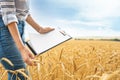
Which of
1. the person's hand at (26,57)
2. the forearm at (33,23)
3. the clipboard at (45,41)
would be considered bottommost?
the person's hand at (26,57)

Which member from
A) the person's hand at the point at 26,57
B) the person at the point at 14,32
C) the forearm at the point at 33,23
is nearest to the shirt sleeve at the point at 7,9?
the person at the point at 14,32

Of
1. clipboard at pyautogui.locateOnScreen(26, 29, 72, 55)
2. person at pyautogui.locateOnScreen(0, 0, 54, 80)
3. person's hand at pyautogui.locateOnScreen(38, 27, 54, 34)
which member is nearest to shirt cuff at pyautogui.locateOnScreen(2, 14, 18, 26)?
person at pyautogui.locateOnScreen(0, 0, 54, 80)

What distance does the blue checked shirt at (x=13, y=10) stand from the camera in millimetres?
2175

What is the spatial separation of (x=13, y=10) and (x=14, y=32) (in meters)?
0.17

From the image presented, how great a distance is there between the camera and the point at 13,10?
222 centimetres

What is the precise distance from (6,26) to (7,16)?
0.27 feet

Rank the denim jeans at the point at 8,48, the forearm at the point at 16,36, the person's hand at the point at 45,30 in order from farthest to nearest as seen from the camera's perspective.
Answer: the person's hand at the point at 45,30 < the denim jeans at the point at 8,48 < the forearm at the point at 16,36

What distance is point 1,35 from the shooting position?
2.25m

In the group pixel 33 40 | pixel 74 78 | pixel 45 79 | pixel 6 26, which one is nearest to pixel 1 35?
pixel 6 26

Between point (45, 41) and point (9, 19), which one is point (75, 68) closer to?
point (45, 41)

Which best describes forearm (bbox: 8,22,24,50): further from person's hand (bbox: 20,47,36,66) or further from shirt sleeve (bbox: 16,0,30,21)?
shirt sleeve (bbox: 16,0,30,21)

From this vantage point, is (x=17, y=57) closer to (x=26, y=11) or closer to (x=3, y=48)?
(x=3, y=48)

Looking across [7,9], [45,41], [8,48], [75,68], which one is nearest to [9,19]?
[7,9]

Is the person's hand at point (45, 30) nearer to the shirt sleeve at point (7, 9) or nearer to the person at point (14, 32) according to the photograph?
the person at point (14, 32)
